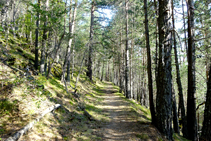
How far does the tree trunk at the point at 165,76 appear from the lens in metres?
6.15

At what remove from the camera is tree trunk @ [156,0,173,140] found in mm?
6148

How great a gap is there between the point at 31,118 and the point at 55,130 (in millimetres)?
1037

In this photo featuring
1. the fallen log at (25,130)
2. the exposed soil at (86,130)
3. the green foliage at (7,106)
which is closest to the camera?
the fallen log at (25,130)

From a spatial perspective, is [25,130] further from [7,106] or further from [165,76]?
[165,76]

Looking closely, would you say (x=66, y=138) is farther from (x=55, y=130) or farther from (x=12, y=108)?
(x=12, y=108)

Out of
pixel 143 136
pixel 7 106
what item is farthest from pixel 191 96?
pixel 7 106

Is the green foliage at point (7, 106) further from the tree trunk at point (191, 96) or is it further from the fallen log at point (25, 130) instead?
the tree trunk at point (191, 96)

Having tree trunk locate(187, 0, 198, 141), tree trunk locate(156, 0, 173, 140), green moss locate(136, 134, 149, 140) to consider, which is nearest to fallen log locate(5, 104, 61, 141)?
green moss locate(136, 134, 149, 140)

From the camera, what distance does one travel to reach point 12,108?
4.75 m

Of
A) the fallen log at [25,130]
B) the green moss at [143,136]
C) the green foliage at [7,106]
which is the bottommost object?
the green moss at [143,136]

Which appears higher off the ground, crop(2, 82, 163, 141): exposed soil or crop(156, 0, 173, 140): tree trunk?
crop(156, 0, 173, 140): tree trunk

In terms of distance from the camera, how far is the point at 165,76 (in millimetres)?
6211

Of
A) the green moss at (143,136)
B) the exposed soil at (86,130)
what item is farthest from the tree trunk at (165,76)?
the green moss at (143,136)

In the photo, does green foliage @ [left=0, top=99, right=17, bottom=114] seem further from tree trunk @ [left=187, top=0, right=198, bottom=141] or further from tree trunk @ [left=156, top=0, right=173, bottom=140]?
tree trunk @ [left=187, top=0, right=198, bottom=141]
